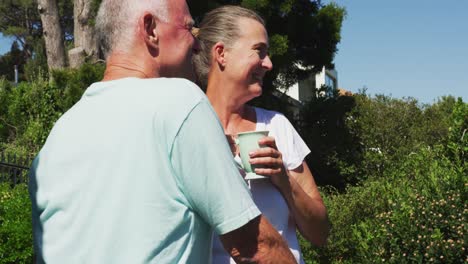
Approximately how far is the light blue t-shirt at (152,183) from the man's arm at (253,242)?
3cm

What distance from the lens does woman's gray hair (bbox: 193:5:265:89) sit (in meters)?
2.17

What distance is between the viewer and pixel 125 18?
4.68ft

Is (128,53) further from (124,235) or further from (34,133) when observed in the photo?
(34,133)

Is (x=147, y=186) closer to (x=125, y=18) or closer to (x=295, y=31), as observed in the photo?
(x=125, y=18)

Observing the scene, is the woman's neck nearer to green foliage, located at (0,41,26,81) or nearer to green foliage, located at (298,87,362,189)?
green foliage, located at (298,87,362,189)

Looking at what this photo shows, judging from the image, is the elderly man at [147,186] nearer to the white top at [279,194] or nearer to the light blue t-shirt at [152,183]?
the light blue t-shirt at [152,183]

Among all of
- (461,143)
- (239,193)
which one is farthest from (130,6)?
(461,143)

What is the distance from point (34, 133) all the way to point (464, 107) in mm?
10659

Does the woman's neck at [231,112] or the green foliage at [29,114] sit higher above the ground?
the woman's neck at [231,112]

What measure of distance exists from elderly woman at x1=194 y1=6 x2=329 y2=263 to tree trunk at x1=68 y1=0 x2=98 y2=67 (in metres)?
11.4

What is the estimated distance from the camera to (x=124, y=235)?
1215 mm

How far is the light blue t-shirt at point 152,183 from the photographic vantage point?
3.92 ft

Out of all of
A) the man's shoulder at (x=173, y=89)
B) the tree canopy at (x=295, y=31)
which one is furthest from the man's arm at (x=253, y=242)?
the tree canopy at (x=295, y=31)

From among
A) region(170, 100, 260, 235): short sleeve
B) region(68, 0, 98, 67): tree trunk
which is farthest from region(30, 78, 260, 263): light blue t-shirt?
region(68, 0, 98, 67): tree trunk
